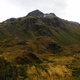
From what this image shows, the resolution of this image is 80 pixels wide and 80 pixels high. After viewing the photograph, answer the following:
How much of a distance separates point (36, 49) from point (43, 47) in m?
5.88

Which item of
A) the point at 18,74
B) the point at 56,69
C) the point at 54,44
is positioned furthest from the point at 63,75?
the point at 54,44

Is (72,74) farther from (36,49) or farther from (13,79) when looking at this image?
(36,49)

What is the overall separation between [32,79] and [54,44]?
114253 millimetres

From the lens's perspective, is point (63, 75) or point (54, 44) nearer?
point (63, 75)

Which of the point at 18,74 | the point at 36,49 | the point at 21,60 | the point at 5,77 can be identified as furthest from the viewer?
the point at 36,49

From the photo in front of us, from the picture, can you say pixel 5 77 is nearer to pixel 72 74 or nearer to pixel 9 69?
pixel 9 69

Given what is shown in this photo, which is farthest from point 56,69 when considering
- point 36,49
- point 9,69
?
point 36,49

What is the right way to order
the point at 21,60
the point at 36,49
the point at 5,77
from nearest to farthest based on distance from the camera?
the point at 5,77, the point at 21,60, the point at 36,49

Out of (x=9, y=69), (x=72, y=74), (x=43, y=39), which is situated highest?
(x=43, y=39)

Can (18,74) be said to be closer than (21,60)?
Yes

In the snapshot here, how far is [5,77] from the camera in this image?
44125 mm

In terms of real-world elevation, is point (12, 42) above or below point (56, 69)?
above

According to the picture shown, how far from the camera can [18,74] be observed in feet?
158

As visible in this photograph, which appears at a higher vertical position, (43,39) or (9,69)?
(43,39)
